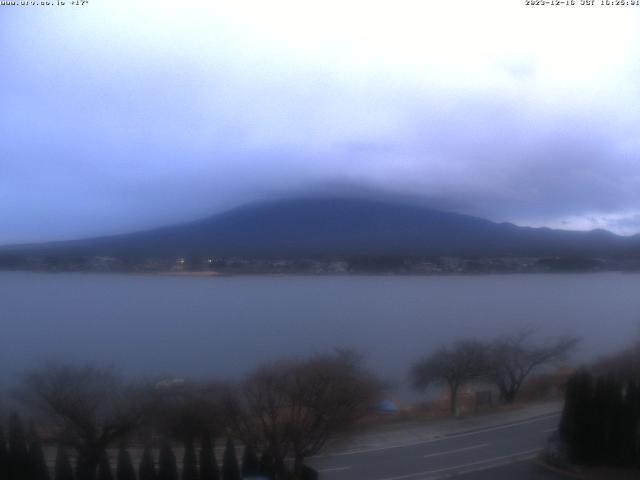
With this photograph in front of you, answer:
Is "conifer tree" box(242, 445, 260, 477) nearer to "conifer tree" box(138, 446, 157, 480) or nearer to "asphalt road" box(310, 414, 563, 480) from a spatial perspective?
"asphalt road" box(310, 414, 563, 480)

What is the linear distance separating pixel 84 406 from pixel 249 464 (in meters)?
1.76

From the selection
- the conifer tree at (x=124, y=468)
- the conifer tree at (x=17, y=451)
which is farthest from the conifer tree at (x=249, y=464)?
the conifer tree at (x=17, y=451)

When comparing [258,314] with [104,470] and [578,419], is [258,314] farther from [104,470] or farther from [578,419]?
[578,419]

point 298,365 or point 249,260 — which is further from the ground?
point 249,260

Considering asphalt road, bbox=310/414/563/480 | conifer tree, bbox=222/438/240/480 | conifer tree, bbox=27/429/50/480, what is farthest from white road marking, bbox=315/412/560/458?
conifer tree, bbox=27/429/50/480

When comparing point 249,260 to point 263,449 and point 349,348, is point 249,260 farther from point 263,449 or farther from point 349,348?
point 263,449

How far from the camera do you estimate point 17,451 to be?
536cm

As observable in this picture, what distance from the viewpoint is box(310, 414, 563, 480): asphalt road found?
219 inches

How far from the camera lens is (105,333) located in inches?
251

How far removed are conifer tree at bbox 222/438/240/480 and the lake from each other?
0.73 metres

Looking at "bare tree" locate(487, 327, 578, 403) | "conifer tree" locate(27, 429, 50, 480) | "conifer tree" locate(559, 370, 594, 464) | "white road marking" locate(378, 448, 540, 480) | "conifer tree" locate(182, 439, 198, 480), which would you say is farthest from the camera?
"bare tree" locate(487, 327, 578, 403)

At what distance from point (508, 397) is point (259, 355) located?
3191mm

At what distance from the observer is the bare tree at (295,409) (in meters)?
5.61

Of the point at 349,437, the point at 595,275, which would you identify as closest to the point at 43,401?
the point at 349,437
